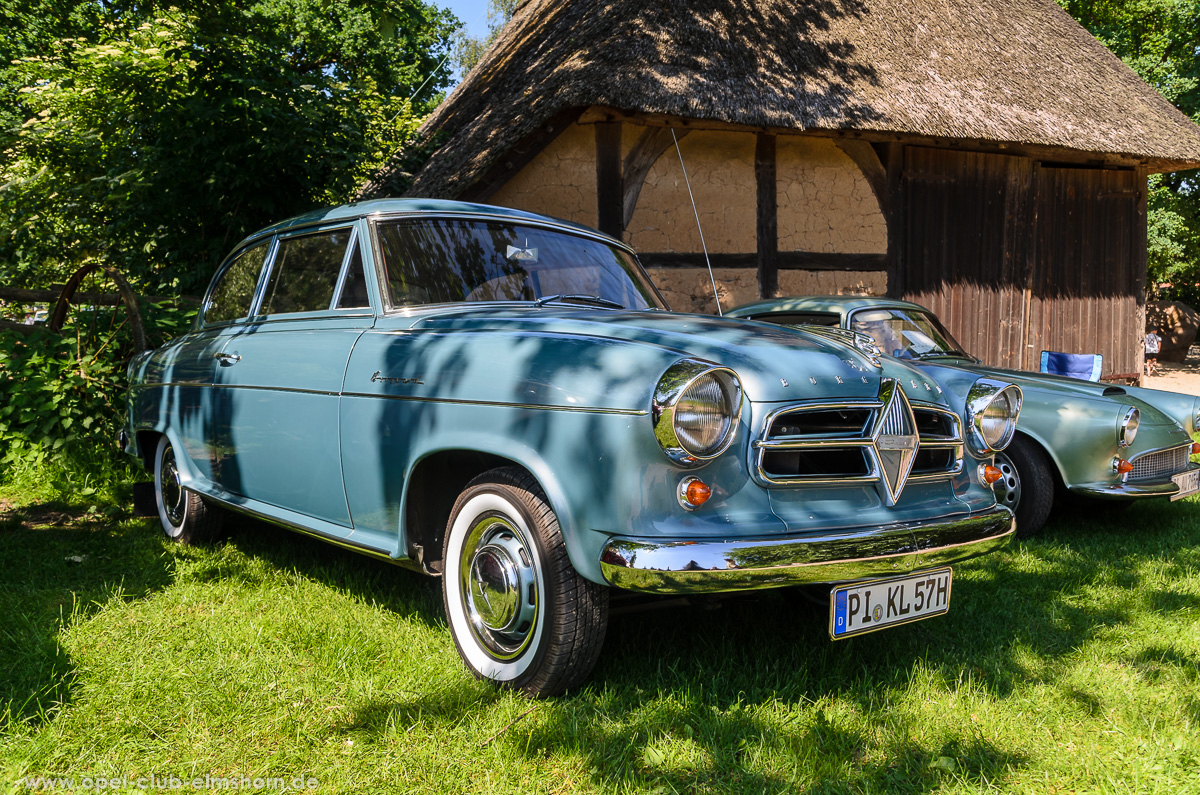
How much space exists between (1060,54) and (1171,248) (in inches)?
407

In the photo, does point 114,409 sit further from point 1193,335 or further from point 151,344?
point 1193,335

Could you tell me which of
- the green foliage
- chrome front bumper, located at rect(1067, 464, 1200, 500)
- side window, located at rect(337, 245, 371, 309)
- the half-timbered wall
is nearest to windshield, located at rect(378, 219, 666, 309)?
side window, located at rect(337, 245, 371, 309)

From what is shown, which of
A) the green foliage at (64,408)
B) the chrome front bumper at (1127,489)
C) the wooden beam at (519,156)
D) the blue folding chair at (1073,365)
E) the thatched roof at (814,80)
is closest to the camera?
the chrome front bumper at (1127,489)

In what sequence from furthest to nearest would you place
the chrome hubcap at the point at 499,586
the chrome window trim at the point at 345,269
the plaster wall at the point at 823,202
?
the plaster wall at the point at 823,202 < the chrome window trim at the point at 345,269 < the chrome hubcap at the point at 499,586

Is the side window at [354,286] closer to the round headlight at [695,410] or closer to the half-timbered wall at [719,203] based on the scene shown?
the round headlight at [695,410]

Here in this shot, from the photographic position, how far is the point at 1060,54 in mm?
11977

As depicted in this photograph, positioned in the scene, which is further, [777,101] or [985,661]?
[777,101]

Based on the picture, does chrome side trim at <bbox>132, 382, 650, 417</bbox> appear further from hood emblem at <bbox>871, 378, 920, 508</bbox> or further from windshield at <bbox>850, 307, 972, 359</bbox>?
windshield at <bbox>850, 307, 972, 359</bbox>

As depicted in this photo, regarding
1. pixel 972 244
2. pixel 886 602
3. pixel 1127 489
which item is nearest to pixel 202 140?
pixel 886 602

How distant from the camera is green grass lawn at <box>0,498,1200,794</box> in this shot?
93.0 inches

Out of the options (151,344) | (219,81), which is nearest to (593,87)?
(219,81)

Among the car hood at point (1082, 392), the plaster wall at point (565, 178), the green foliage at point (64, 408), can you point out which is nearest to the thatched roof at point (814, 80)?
the plaster wall at point (565, 178)

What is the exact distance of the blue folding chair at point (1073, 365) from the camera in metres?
6.28

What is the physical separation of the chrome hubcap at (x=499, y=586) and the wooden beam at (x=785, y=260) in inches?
246
